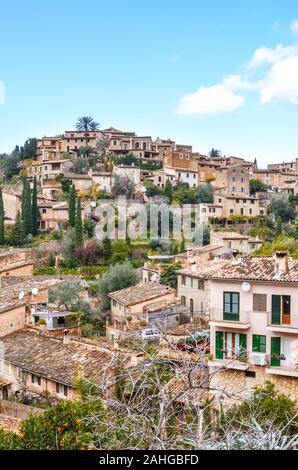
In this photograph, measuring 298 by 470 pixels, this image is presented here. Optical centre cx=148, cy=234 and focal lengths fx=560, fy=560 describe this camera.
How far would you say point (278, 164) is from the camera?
257 feet

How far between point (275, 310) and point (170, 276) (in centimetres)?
1621

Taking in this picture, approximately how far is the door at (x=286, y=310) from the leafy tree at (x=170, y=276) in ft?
52.1

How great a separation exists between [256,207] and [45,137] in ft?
98.4

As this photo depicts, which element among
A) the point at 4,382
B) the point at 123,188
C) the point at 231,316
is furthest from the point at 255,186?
the point at 231,316

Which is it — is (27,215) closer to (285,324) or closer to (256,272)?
(256,272)

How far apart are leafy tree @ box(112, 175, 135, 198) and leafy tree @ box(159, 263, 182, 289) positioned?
75.1 ft

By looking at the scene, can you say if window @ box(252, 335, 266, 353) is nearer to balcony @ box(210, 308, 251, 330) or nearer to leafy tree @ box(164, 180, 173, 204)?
balcony @ box(210, 308, 251, 330)

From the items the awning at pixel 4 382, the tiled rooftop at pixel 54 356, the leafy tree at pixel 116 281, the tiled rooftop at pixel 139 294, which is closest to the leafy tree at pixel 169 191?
the leafy tree at pixel 116 281

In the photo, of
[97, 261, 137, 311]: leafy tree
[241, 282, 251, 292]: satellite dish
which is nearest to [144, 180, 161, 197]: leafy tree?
[97, 261, 137, 311]: leafy tree

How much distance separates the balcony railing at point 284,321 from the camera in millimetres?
15414

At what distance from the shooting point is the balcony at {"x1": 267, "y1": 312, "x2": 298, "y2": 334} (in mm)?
15367

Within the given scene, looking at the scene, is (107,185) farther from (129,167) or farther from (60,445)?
(60,445)

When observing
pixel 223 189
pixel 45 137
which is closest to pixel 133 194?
pixel 223 189

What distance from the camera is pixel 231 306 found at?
54.2ft
